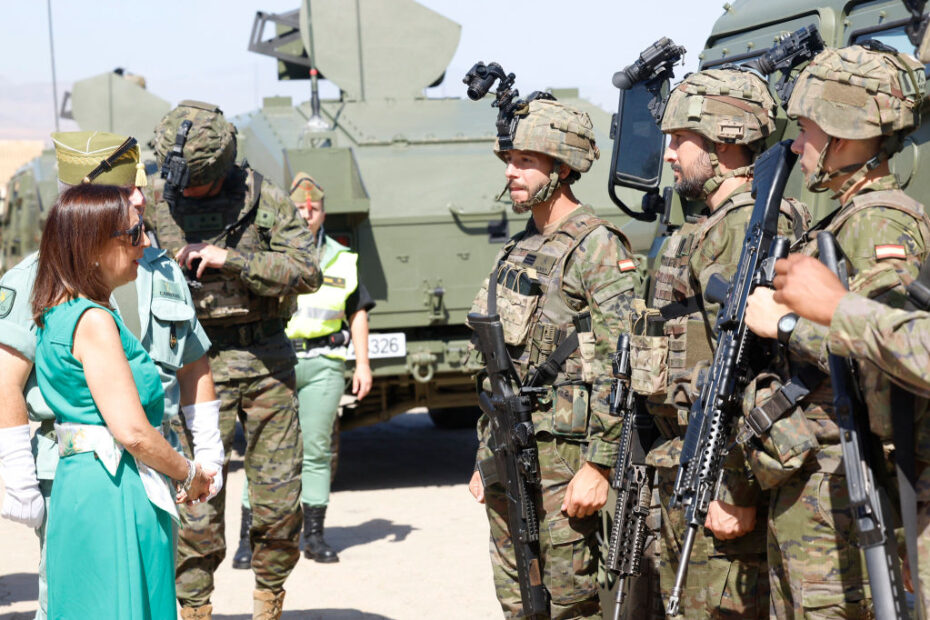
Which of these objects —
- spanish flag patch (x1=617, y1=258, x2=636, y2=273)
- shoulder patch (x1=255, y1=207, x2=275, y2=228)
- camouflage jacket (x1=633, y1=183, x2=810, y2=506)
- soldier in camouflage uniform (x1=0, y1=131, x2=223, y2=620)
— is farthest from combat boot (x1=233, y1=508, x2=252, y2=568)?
camouflage jacket (x1=633, y1=183, x2=810, y2=506)

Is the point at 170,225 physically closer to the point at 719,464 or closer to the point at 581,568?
the point at 581,568

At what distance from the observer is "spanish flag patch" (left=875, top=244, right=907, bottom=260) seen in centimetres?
271

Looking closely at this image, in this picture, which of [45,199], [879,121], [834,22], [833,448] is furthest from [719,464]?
[45,199]

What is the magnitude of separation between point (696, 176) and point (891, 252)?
3.20ft

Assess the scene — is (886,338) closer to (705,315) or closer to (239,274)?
(705,315)

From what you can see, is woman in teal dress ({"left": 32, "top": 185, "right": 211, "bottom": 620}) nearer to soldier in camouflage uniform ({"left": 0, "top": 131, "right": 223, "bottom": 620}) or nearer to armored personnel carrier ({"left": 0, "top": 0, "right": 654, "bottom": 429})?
soldier in camouflage uniform ({"left": 0, "top": 131, "right": 223, "bottom": 620})

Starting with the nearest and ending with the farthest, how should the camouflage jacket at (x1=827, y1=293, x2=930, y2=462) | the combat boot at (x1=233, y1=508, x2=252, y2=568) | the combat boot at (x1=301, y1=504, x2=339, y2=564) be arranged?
1. the camouflage jacket at (x1=827, y1=293, x2=930, y2=462)
2. the combat boot at (x1=233, y1=508, x2=252, y2=568)
3. the combat boot at (x1=301, y1=504, x2=339, y2=564)

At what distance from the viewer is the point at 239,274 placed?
4836 mm

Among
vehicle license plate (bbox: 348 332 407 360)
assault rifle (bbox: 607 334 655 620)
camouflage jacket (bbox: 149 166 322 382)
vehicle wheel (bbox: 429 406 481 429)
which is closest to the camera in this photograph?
assault rifle (bbox: 607 334 655 620)

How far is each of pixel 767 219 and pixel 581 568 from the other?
4.77 feet

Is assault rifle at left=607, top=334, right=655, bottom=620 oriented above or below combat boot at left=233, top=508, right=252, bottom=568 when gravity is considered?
above

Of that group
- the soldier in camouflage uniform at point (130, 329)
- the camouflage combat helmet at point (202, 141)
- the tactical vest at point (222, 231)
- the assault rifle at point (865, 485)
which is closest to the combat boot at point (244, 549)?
the tactical vest at point (222, 231)

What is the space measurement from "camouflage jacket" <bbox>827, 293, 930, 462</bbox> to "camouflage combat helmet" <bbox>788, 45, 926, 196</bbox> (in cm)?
61

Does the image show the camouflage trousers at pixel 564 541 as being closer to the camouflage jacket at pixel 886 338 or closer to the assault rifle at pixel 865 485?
the assault rifle at pixel 865 485
